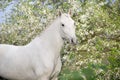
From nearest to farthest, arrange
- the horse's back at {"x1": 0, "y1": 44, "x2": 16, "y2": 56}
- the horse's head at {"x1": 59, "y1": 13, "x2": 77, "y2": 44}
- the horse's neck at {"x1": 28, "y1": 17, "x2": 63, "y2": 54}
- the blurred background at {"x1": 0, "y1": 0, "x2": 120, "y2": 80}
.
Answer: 1. the horse's head at {"x1": 59, "y1": 13, "x2": 77, "y2": 44}
2. the horse's neck at {"x1": 28, "y1": 17, "x2": 63, "y2": 54}
3. the horse's back at {"x1": 0, "y1": 44, "x2": 16, "y2": 56}
4. the blurred background at {"x1": 0, "y1": 0, "x2": 120, "y2": 80}

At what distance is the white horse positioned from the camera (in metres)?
7.35

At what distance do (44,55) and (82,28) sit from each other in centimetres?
306

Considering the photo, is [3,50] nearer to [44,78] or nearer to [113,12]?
[44,78]

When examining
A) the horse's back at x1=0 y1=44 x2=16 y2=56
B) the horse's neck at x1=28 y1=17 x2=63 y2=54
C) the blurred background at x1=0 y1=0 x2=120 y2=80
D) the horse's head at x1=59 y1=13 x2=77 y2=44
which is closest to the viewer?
the horse's head at x1=59 y1=13 x2=77 y2=44

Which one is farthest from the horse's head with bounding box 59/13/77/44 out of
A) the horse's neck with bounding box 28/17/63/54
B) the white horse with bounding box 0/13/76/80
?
the horse's neck with bounding box 28/17/63/54

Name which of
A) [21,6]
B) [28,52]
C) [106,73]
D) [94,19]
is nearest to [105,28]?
[94,19]

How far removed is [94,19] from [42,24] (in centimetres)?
154

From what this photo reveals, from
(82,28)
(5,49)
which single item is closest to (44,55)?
(5,49)

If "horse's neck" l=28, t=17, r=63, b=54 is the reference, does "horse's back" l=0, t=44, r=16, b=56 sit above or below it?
below

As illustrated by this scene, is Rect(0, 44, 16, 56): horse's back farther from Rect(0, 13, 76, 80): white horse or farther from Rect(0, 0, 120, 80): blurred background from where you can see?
Rect(0, 0, 120, 80): blurred background

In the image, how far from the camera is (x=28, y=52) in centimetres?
763

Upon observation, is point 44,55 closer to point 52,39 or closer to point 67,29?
point 52,39

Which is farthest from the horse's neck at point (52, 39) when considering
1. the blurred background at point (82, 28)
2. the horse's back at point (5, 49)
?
the blurred background at point (82, 28)

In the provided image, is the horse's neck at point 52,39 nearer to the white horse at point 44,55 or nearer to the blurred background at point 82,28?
the white horse at point 44,55
